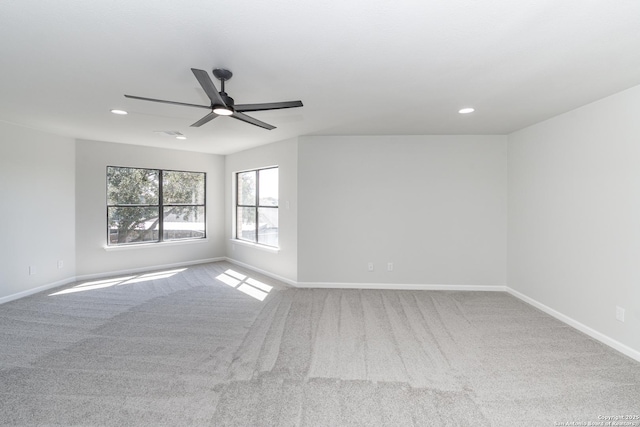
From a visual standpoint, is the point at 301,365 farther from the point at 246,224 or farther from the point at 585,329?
the point at 246,224

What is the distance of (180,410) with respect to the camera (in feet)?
6.15

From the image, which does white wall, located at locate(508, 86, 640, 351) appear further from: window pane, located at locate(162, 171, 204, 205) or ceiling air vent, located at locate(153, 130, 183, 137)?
window pane, located at locate(162, 171, 204, 205)

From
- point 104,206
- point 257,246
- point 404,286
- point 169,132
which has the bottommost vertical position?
point 404,286

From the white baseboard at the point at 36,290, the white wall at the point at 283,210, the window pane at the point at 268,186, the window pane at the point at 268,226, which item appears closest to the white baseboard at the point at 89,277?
the white baseboard at the point at 36,290

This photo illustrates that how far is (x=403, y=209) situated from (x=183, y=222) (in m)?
4.61

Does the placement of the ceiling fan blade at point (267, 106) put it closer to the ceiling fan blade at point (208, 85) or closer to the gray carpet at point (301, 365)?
the ceiling fan blade at point (208, 85)

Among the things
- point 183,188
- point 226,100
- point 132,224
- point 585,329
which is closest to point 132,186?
point 132,224

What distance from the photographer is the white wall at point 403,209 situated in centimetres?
437

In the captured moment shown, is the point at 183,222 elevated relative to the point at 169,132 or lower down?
lower down

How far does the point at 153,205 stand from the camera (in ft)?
18.5

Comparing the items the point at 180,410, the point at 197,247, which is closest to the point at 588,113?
the point at 180,410

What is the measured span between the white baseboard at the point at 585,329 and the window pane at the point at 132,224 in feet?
21.8

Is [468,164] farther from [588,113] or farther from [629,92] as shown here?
[629,92]

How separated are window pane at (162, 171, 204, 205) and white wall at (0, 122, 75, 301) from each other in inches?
57.9
